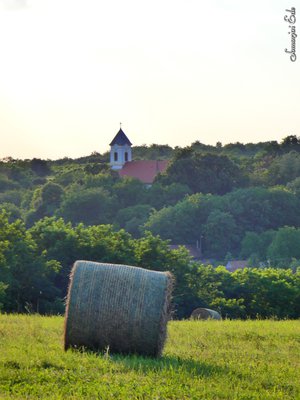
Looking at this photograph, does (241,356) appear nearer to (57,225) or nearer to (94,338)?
(94,338)

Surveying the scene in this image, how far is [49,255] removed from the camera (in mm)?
49688

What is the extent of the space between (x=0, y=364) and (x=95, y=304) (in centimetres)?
239

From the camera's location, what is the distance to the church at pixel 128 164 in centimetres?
16812

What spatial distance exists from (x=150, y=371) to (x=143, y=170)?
157 m

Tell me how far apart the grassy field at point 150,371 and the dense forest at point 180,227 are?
23573 mm

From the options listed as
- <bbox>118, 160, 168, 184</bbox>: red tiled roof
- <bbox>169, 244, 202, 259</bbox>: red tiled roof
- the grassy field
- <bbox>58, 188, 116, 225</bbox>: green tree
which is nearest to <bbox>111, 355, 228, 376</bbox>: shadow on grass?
the grassy field

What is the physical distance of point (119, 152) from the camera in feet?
588

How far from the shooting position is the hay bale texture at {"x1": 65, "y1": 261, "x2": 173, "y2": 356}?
14.7 m

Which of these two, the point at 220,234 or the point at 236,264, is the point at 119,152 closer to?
the point at 220,234

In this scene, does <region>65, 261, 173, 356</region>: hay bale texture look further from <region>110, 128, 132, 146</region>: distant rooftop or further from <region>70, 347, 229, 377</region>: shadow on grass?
<region>110, 128, 132, 146</region>: distant rooftop

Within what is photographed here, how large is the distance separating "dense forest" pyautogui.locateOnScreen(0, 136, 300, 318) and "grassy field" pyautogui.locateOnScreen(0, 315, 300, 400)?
23.6m

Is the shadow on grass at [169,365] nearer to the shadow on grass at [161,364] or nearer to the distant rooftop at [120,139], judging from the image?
the shadow on grass at [161,364]

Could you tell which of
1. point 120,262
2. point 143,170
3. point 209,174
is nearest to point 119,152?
point 143,170

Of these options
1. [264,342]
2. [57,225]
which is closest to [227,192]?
[57,225]
